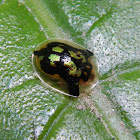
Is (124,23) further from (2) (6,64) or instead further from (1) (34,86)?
(2) (6,64)

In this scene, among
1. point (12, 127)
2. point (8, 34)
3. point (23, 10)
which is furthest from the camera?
point (23, 10)

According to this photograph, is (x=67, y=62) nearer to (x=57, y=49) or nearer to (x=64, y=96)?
(x=57, y=49)

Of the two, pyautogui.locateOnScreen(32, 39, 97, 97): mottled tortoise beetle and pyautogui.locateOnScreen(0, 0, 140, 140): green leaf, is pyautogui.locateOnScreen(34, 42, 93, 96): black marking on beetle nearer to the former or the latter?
pyautogui.locateOnScreen(32, 39, 97, 97): mottled tortoise beetle

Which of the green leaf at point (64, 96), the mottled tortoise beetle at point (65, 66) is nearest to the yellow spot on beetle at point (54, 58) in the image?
the mottled tortoise beetle at point (65, 66)

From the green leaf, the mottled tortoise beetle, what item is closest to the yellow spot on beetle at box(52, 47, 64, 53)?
the mottled tortoise beetle

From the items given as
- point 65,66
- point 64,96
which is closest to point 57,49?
point 65,66

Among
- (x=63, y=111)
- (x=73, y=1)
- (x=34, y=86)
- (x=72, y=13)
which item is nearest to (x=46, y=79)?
(x=34, y=86)

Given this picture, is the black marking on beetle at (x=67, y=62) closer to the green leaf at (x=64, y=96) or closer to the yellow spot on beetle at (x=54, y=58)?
the yellow spot on beetle at (x=54, y=58)
